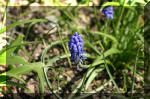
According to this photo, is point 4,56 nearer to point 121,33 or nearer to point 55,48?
point 55,48

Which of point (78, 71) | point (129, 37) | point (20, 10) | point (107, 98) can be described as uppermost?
point (20, 10)

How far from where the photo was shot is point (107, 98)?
12.8 ft

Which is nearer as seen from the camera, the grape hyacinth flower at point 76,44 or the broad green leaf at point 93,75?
the grape hyacinth flower at point 76,44

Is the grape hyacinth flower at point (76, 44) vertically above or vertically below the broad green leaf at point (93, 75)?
above

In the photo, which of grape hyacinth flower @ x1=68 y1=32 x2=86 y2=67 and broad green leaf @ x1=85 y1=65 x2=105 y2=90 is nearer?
grape hyacinth flower @ x1=68 y1=32 x2=86 y2=67

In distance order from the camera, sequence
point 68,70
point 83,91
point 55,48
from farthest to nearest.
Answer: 1. point 55,48
2. point 68,70
3. point 83,91

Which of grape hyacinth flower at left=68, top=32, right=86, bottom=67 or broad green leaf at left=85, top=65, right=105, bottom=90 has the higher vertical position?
grape hyacinth flower at left=68, top=32, right=86, bottom=67

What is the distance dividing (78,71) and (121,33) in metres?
1.07

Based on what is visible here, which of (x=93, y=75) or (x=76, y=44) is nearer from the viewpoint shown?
(x=76, y=44)

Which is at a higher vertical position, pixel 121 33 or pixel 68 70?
pixel 121 33

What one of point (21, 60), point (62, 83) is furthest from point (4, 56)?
point (62, 83)

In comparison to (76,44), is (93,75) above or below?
below

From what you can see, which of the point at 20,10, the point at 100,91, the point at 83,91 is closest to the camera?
the point at 83,91

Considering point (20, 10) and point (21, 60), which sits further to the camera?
point (20, 10)
